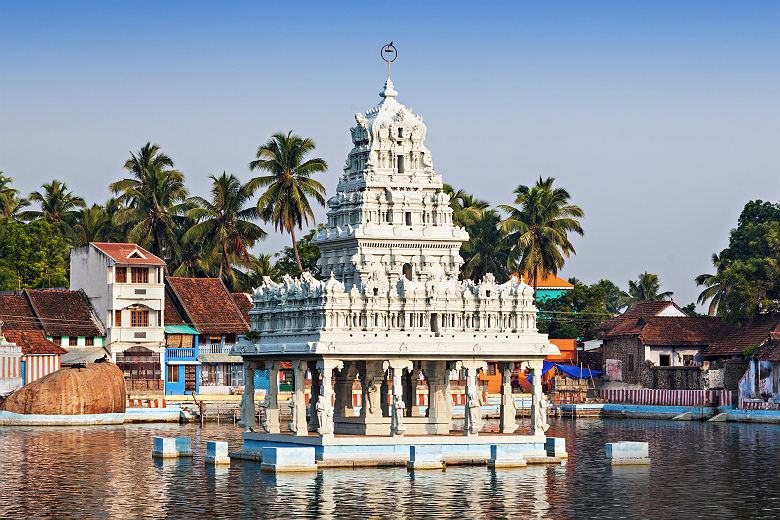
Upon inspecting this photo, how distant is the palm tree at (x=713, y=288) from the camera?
305 ft

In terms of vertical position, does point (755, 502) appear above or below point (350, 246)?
below

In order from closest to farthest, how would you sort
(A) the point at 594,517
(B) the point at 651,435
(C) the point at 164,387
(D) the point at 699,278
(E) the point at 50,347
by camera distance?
1. (A) the point at 594,517
2. (B) the point at 651,435
3. (E) the point at 50,347
4. (C) the point at 164,387
5. (D) the point at 699,278

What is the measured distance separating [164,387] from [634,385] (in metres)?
31.5

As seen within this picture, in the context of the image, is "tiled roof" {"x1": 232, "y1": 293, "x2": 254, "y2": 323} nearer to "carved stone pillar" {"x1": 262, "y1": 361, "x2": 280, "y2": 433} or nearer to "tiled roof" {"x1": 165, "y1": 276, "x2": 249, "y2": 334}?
"tiled roof" {"x1": 165, "y1": 276, "x2": 249, "y2": 334}

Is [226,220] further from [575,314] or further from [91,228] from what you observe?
[575,314]

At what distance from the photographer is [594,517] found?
3675 cm

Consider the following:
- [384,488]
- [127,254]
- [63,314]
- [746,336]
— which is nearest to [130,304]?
[127,254]

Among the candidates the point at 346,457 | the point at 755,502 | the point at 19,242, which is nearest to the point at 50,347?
the point at 19,242

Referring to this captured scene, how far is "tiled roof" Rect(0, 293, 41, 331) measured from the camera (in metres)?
88.6

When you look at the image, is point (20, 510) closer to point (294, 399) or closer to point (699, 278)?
point (294, 399)

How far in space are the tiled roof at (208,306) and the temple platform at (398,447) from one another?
47629mm

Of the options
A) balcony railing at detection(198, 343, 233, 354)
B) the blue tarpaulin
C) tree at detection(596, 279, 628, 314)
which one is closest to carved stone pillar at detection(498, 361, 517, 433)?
the blue tarpaulin

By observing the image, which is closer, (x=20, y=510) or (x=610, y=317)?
(x=20, y=510)

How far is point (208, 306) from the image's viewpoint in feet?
322
